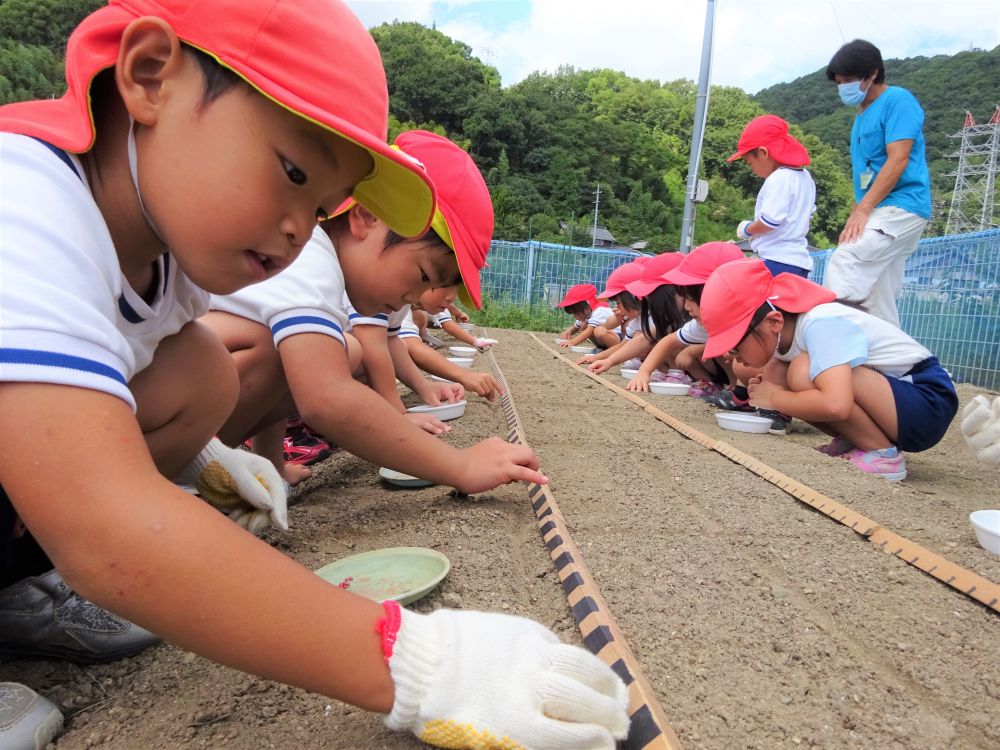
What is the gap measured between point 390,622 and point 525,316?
555 inches

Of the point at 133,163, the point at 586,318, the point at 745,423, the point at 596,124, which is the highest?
the point at 596,124

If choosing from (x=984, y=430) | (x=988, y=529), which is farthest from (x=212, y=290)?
(x=984, y=430)

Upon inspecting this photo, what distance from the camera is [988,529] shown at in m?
1.94

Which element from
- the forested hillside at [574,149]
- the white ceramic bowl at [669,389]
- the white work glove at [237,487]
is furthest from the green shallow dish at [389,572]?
the forested hillside at [574,149]

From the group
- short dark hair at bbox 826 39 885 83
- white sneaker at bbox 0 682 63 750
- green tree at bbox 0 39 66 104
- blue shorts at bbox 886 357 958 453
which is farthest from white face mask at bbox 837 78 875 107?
green tree at bbox 0 39 66 104

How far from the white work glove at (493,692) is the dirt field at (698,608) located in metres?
0.18

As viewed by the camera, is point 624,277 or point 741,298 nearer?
point 741,298

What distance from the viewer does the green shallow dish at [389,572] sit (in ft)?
4.75

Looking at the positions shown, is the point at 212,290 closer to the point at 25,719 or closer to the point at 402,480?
the point at 25,719

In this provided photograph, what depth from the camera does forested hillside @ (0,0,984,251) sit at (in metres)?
39.8

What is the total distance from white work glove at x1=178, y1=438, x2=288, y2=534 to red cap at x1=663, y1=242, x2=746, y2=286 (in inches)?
141

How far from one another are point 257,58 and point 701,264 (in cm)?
422

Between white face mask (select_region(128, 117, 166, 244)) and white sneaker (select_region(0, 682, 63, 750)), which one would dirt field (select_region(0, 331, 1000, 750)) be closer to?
white sneaker (select_region(0, 682, 63, 750))

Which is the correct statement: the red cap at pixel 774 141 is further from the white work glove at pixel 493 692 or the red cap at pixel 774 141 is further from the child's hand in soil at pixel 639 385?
the white work glove at pixel 493 692
